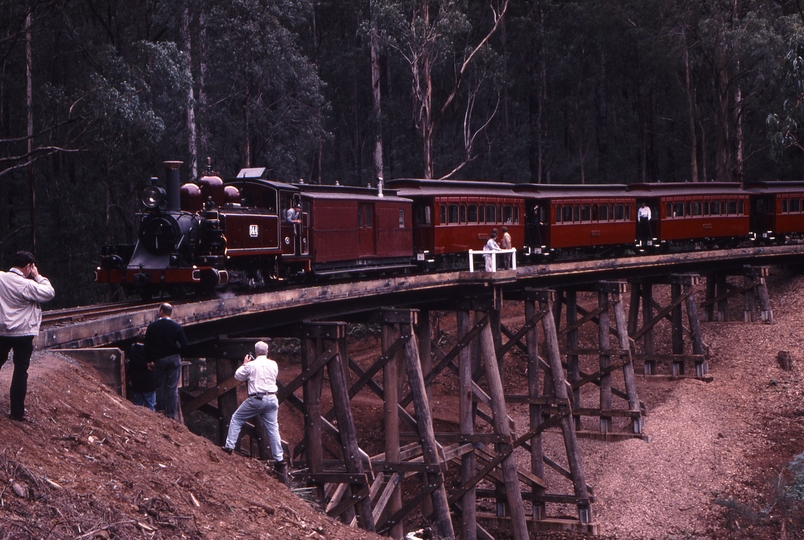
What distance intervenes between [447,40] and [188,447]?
1260 inches

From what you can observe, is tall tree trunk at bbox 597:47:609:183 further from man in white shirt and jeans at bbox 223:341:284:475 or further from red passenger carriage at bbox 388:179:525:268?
man in white shirt and jeans at bbox 223:341:284:475

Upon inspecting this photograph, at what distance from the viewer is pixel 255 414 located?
37.8 ft

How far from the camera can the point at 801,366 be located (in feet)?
92.6

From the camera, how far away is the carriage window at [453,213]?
25.1m

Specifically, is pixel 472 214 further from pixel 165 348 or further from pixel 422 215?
pixel 165 348

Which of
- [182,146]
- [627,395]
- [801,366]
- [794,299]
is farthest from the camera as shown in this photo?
[794,299]

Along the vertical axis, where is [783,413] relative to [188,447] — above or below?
below

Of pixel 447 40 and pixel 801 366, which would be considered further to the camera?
pixel 447 40

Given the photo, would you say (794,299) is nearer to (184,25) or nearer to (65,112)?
(184,25)

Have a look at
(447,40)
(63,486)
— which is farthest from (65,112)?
(63,486)

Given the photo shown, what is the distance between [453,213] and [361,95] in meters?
32.9

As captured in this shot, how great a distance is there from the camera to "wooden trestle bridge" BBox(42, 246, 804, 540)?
13547 millimetres

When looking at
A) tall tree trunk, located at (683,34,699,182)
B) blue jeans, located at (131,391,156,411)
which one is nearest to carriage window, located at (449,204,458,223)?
blue jeans, located at (131,391,156,411)

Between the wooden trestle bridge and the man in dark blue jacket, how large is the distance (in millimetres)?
462
